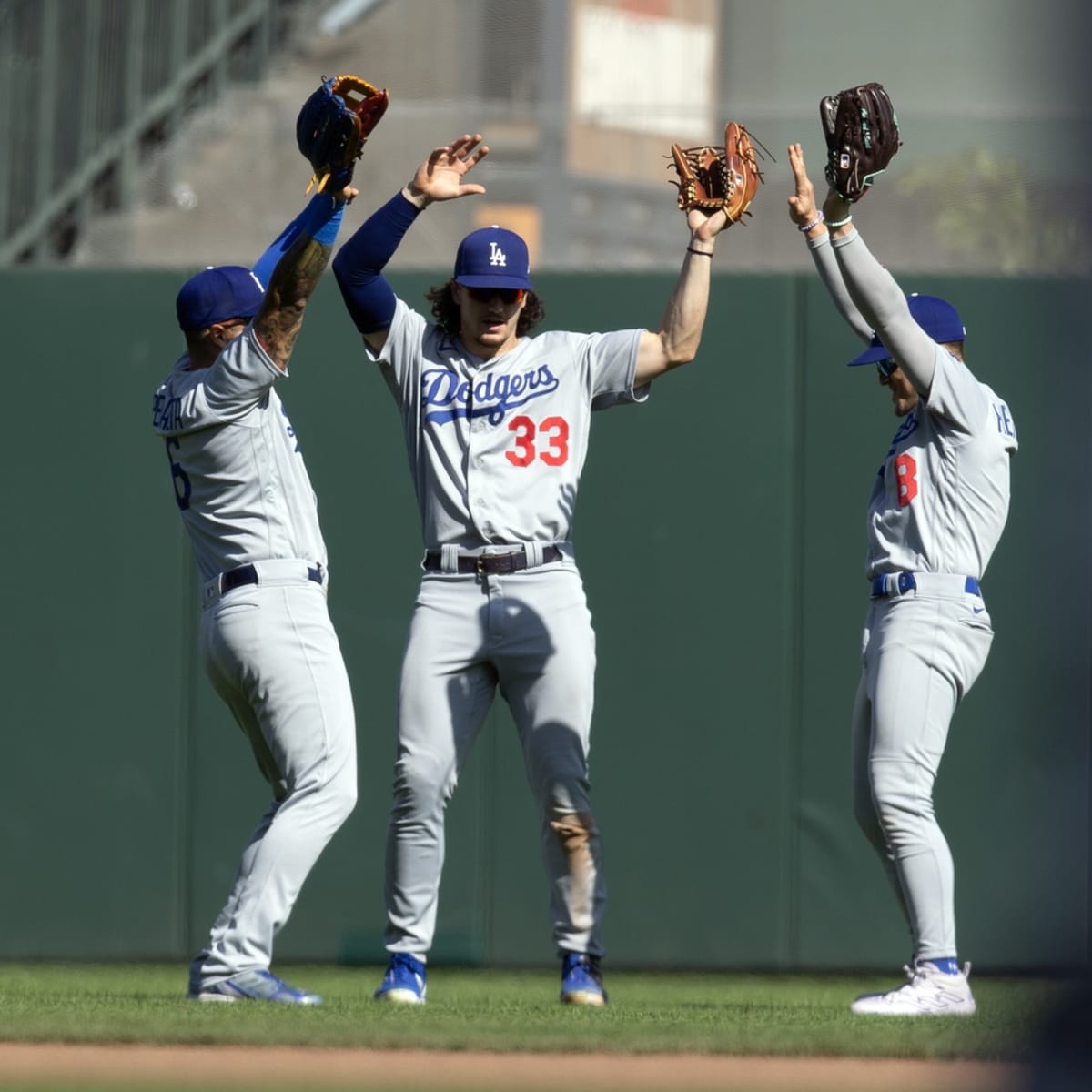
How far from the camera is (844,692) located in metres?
6.03

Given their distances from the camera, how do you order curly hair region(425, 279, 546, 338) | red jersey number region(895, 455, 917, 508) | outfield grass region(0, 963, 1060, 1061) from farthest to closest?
1. curly hair region(425, 279, 546, 338)
2. red jersey number region(895, 455, 917, 508)
3. outfield grass region(0, 963, 1060, 1061)

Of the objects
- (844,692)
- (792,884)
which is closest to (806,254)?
(844,692)

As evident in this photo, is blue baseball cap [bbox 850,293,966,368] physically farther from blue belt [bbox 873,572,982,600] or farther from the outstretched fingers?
the outstretched fingers

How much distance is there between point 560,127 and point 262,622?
3222 mm

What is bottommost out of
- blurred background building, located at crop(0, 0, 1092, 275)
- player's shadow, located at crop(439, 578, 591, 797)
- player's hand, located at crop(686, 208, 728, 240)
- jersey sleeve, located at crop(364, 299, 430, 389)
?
player's shadow, located at crop(439, 578, 591, 797)

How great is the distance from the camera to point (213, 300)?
403cm

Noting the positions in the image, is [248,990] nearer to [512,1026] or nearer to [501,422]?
[512,1026]

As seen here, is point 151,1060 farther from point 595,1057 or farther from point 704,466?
point 704,466

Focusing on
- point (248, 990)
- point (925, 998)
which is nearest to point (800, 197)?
point (925, 998)

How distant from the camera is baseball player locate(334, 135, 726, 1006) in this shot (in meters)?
4.04

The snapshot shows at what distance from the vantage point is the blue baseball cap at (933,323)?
14.1 feet

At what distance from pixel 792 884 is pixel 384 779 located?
1.43 meters

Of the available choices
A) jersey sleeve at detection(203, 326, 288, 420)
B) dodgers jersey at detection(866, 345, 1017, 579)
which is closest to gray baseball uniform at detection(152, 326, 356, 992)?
jersey sleeve at detection(203, 326, 288, 420)

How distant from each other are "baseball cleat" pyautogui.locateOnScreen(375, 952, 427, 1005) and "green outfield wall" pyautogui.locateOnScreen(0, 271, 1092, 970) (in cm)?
201
